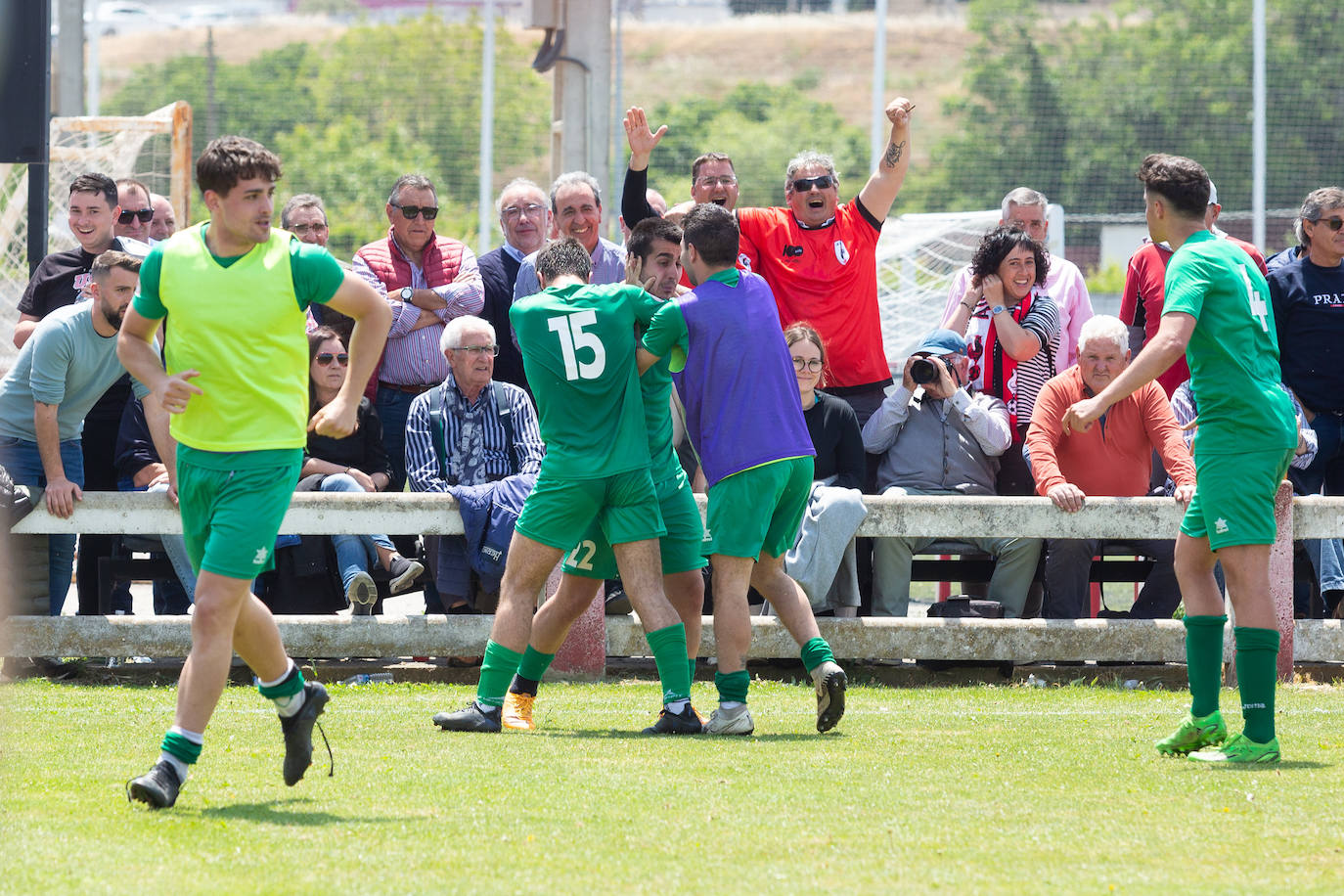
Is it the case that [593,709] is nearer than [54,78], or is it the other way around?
[593,709]

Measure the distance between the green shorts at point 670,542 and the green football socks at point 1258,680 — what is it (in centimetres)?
223

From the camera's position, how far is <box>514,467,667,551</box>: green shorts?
6977 mm

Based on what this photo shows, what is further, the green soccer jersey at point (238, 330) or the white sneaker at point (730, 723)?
the white sneaker at point (730, 723)

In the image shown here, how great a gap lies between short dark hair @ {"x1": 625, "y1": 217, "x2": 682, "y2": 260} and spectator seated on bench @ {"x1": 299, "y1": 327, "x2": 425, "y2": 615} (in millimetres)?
2100

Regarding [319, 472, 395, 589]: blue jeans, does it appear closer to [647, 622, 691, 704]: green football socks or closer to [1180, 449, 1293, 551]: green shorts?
[647, 622, 691, 704]: green football socks

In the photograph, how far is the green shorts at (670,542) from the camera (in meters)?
7.26

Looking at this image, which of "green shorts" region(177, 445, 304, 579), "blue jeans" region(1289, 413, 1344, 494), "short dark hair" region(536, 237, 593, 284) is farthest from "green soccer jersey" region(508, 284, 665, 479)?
"blue jeans" region(1289, 413, 1344, 494)

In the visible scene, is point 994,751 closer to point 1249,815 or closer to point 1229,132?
point 1249,815

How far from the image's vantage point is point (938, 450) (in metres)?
9.22

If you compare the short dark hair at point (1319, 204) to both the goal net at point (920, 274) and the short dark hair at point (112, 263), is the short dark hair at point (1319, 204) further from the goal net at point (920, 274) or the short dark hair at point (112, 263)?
the goal net at point (920, 274)

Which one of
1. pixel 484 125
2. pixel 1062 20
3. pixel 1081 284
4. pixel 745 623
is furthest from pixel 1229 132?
pixel 745 623

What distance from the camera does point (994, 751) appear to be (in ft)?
21.2

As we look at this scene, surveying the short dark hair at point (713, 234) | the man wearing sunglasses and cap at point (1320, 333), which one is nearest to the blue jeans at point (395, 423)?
the short dark hair at point (713, 234)

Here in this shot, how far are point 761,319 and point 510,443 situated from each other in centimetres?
226
